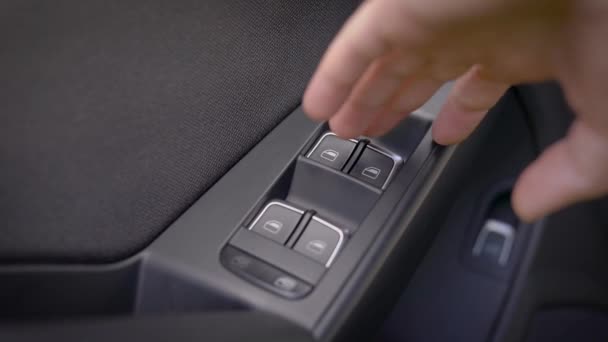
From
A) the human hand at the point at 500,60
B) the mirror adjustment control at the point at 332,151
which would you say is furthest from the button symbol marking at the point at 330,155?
the human hand at the point at 500,60

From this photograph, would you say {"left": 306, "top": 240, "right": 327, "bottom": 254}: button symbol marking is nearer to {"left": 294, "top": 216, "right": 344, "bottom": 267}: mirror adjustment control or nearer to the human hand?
{"left": 294, "top": 216, "right": 344, "bottom": 267}: mirror adjustment control

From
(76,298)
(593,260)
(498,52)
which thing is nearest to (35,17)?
(76,298)

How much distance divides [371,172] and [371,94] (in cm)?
15

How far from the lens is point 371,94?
18.3 inches

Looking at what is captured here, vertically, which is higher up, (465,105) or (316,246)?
(465,105)

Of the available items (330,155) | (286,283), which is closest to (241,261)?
(286,283)

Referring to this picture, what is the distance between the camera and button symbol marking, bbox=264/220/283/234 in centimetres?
55

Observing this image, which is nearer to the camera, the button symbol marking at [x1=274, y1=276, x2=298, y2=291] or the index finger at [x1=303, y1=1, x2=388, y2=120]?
the index finger at [x1=303, y1=1, x2=388, y2=120]

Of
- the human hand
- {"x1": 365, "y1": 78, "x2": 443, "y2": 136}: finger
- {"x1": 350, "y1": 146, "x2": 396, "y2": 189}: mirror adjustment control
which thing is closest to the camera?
the human hand

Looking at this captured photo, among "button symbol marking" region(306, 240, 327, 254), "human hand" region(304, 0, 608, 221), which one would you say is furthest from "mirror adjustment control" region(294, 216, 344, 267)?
"human hand" region(304, 0, 608, 221)

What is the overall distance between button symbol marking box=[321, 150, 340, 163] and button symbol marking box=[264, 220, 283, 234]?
9 cm

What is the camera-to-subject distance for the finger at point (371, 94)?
0.44 meters

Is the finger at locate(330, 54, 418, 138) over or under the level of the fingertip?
over

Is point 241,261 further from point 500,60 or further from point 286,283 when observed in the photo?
point 500,60
